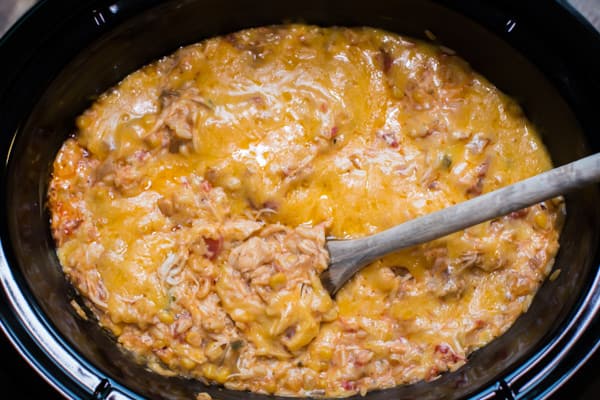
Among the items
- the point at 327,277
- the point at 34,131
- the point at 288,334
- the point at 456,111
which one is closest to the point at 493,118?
the point at 456,111

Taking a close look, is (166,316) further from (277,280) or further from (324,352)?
(324,352)

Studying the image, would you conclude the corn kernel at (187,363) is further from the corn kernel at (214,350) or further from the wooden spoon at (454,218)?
the wooden spoon at (454,218)

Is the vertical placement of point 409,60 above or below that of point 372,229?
above

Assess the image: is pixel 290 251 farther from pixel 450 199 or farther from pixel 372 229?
pixel 450 199

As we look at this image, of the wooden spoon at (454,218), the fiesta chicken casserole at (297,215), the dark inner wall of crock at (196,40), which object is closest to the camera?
the wooden spoon at (454,218)

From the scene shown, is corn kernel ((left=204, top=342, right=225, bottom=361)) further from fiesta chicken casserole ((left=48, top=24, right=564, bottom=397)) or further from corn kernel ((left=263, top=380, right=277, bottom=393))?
corn kernel ((left=263, top=380, right=277, bottom=393))

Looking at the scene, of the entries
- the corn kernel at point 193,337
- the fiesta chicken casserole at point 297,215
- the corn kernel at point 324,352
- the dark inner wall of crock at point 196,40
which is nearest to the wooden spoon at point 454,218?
the fiesta chicken casserole at point 297,215
